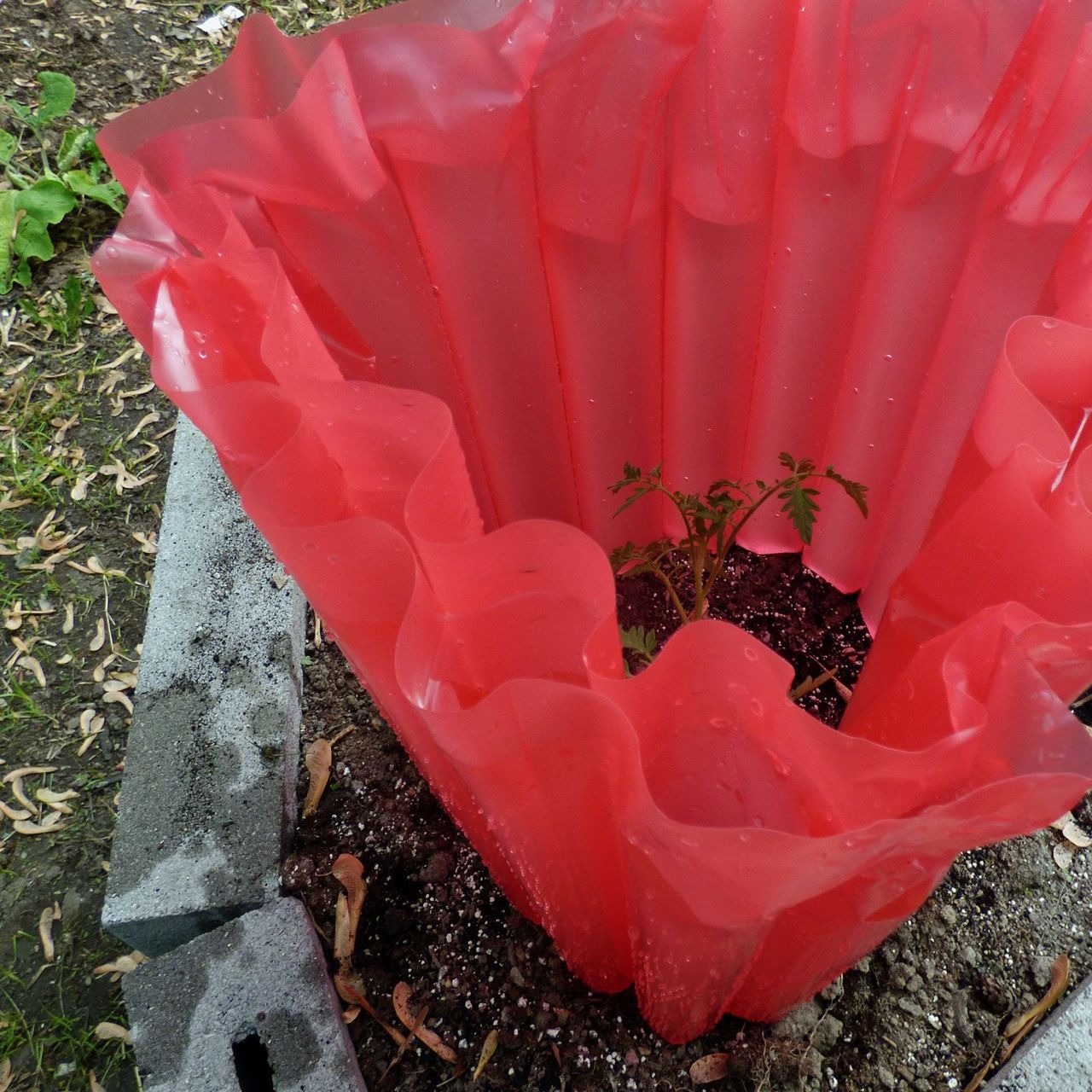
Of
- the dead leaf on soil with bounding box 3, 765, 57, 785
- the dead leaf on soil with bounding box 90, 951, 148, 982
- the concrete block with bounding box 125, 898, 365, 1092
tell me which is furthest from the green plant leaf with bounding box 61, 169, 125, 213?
the concrete block with bounding box 125, 898, 365, 1092

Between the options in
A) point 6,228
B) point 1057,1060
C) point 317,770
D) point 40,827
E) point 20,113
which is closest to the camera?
→ point 1057,1060

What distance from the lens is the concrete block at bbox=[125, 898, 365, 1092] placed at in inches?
47.1

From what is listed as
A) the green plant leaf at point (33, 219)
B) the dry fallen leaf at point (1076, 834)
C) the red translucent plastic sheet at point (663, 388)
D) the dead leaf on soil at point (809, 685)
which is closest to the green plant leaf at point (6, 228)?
the green plant leaf at point (33, 219)

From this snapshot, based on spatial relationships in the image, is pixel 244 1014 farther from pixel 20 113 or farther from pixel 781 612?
pixel 20 113

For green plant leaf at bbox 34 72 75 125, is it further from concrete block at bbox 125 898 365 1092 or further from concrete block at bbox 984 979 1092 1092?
concrete block at bbox 984 979 1092 1092

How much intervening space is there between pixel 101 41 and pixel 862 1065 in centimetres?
322

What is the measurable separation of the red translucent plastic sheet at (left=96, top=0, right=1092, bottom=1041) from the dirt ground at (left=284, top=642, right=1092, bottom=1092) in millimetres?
75

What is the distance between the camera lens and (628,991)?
1285mm

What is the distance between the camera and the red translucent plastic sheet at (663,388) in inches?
30.3

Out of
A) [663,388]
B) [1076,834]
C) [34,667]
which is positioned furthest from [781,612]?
[34,667]

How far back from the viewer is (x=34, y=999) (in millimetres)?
1599

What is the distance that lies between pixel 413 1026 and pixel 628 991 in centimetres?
28

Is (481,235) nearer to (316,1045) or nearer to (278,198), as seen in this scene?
(278,198)

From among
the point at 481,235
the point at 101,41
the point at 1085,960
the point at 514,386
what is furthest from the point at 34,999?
the point at 101,41
